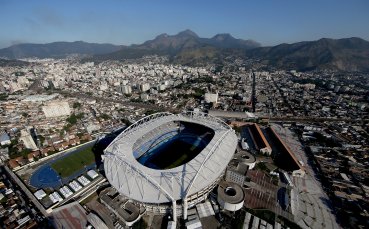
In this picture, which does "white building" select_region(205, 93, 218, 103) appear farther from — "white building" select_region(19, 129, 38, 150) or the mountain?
the mountain

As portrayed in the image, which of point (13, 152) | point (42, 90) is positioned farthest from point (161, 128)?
point (42, 90)

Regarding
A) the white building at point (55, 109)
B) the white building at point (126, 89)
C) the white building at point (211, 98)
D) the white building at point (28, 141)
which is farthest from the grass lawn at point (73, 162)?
the white building at point (126, 89)

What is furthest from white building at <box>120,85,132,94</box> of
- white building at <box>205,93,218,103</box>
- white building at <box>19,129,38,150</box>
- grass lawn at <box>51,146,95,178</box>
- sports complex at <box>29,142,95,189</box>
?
grass lawn at <box>51,146,95,178</box>

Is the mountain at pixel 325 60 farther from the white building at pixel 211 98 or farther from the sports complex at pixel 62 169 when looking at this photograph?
the sports complex at pixel 62 169

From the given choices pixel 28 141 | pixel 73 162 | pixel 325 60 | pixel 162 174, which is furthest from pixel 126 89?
pixel 325 60

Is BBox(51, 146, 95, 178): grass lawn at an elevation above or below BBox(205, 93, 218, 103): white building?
below

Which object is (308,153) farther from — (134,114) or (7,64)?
(7,64)
